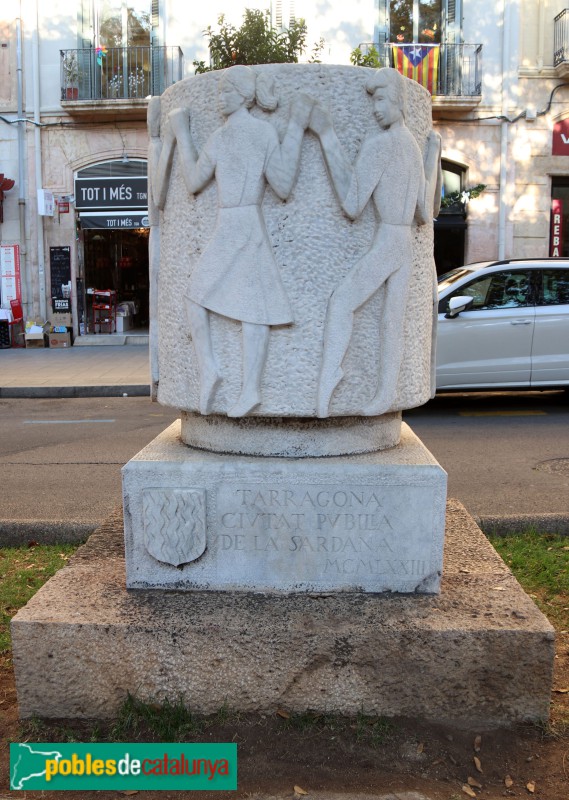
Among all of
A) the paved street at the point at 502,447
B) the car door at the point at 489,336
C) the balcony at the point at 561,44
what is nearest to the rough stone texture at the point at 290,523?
the paved street at the point at 502,447

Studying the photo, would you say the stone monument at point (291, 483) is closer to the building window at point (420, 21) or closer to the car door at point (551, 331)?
the car door at point (551, 331)

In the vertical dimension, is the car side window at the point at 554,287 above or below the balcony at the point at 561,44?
below

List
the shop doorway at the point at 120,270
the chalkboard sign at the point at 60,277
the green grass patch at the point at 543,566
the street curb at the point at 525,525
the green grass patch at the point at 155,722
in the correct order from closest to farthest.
A: the green grass patch at the point at 155,722 < the green grass patch at the point at 543,566 < the street curb at the point at 525,525 < the chalkboard sign at the point at 60,277 < the shop doorway at the point at 120,270

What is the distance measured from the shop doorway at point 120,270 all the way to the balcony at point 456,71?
683 cm

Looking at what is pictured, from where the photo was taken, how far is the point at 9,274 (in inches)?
736

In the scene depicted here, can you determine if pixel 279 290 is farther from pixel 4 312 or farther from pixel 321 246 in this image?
pixel 4 312

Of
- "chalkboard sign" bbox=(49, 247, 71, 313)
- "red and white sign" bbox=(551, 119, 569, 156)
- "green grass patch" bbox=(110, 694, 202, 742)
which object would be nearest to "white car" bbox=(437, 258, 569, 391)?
"green grass patch" bbox=(110, 694, 202, 742)

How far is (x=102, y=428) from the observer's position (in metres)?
9.09

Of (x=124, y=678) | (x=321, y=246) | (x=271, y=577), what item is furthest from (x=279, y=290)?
(x=124, y=678)

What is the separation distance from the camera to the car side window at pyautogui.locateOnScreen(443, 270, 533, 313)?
9.40m

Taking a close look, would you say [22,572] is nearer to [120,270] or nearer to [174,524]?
[174,524]

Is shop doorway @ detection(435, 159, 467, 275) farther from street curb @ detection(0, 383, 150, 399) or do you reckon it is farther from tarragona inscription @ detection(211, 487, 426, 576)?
tarragona inscription @ detection(211, 487, 426, 576)

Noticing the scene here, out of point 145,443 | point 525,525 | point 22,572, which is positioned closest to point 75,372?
point 145,443

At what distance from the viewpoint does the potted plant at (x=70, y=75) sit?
1848 centimetres
